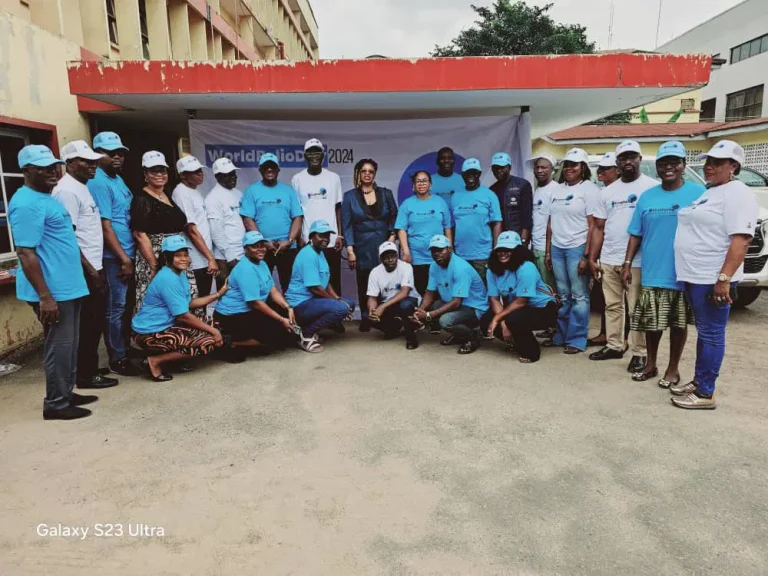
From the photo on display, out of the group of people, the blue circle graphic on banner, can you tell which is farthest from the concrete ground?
the blue circle graphic on banner

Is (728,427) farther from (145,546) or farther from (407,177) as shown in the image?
(407,177)

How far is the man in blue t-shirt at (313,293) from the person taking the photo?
5074 millimetres

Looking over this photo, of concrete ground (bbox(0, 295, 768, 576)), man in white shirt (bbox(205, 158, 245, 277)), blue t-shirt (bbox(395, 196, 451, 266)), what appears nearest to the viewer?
concrete ground (bbox(0, 295, 768, 576))

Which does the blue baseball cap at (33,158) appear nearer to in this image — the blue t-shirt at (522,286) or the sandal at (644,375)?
the blue t-shirt at (522,286)

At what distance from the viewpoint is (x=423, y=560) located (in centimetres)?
216

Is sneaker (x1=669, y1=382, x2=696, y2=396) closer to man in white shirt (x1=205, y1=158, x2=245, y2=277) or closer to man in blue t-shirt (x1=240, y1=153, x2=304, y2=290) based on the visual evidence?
man in blue t-shirt (x1=240, y1=153, x2=304, y2=290)

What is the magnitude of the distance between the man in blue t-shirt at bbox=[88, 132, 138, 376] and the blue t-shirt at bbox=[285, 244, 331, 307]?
1428 millimetres

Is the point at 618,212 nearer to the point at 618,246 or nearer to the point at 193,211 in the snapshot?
the point at 618,246

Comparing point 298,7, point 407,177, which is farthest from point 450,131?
point 298,7

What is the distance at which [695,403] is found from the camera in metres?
3.61

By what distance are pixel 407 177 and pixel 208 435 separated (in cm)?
409

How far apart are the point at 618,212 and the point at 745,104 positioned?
25283mm

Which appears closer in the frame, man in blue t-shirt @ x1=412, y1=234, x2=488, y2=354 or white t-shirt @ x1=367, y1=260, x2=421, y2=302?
man in blue t-shirt @ x1=412, y1=234, x2=488, y2=354

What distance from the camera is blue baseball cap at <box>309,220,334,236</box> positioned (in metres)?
5.06
